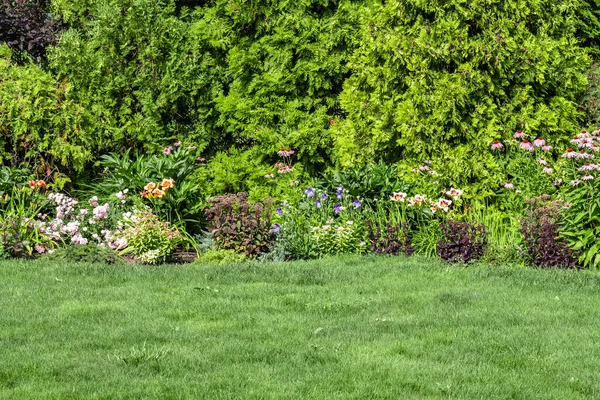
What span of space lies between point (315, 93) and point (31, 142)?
3.96 metres

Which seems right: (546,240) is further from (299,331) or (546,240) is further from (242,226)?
(299,331)

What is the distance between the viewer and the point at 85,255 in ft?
30.0

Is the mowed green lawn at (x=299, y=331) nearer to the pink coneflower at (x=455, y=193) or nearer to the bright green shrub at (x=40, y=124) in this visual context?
the pink coneflower at (x=455, y=193)

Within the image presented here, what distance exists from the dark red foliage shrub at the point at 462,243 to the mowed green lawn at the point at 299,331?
39 cm

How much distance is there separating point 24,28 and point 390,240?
24.2 feet

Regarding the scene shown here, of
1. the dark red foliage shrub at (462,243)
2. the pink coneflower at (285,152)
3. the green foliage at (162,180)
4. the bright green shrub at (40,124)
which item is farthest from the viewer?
the bright green shrub at (40,124)

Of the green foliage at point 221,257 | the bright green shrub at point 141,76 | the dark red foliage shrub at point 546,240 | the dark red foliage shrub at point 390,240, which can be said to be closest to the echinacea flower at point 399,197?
the dark red foliage shrub at point 390,240

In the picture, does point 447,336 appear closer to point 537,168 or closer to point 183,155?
point 537,168

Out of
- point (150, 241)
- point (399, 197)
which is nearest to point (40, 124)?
point (150, 241)

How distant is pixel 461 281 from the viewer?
7.88m

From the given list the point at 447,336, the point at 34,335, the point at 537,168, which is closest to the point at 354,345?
the point at 447,336

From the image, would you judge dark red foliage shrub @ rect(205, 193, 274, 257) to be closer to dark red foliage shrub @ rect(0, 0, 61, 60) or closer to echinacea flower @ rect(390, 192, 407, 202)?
echinacea flower @ rect(390, 192, 407, 202)

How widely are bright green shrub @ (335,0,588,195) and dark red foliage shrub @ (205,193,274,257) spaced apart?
1.84 m

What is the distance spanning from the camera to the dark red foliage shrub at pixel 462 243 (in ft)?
29.7
